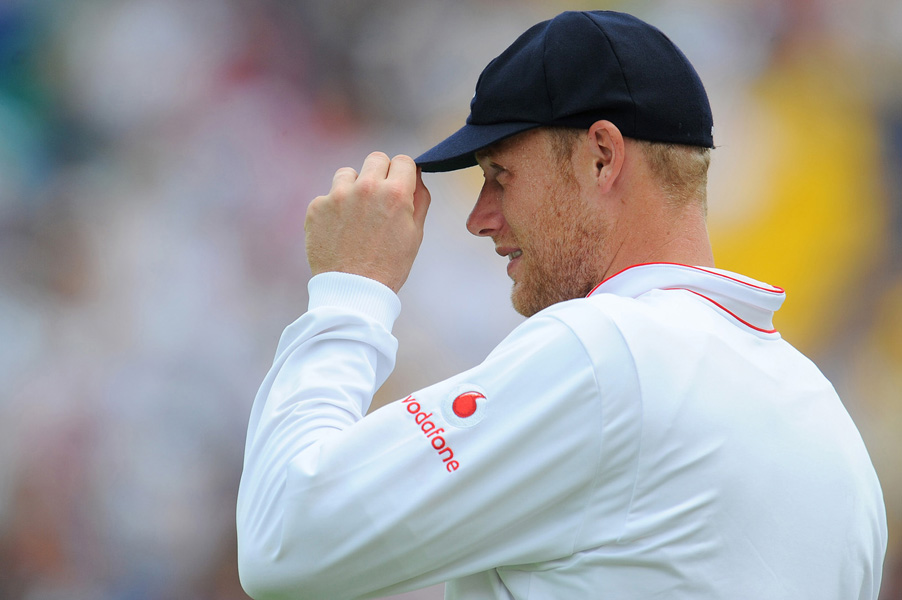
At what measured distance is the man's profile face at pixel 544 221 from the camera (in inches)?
45.3

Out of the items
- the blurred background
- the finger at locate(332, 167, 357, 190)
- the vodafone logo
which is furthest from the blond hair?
the blurred background

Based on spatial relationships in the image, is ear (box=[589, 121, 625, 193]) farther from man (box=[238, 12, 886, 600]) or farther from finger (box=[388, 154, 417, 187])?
finger (box=[388, 154, 417, 187])

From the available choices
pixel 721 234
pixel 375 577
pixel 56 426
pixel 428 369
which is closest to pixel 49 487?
pixel 56 426

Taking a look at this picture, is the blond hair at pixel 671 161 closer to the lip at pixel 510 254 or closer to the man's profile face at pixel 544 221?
the man's profile face at pixel 544 221

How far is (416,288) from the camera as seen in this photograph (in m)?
2.60

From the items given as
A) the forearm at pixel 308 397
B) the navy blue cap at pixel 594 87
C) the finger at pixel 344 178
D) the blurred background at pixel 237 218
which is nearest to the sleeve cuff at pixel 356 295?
the forearm at pixel 308 397

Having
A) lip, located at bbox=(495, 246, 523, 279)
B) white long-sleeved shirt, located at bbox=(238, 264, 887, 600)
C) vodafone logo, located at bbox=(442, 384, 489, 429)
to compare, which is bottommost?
white long-sleeved shirt, located at bbox=(238, 264, 887, 600)

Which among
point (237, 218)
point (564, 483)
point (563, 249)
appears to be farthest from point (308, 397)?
point (237, 218)

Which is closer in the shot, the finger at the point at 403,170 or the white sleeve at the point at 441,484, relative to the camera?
the white sleeve at the point at 441,484

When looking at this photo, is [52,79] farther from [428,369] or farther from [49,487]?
[428,369]

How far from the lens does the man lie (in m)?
0.84

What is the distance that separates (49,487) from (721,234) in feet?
6.87

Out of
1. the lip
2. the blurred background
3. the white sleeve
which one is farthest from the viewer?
the blurred background

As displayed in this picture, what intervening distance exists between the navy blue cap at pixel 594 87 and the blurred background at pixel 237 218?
1455 mm
